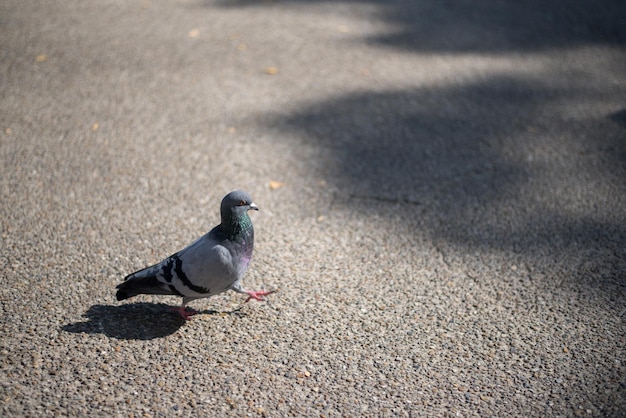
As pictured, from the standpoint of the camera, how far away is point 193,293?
3.06m

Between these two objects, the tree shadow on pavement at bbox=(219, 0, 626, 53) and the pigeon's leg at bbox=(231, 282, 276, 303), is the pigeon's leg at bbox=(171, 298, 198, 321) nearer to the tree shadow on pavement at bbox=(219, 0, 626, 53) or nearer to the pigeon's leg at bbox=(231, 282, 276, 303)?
the pigeon's leg at bbox=(231, 282, 276, 303)

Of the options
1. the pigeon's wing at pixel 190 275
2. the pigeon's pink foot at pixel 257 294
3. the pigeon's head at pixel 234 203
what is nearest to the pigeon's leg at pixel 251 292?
the pigeon's pink foot at pixel 257 294

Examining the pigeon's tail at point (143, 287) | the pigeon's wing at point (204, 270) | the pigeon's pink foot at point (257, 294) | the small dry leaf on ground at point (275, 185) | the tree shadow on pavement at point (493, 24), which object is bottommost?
the pigeon's pink foot at point (257, 294)

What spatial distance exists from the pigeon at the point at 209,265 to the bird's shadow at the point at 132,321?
172 mm

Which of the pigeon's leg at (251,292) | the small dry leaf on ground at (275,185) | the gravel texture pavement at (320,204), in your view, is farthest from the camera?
the small dry leaf on ground at (275,185)

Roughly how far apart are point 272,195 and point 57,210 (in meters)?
1.56

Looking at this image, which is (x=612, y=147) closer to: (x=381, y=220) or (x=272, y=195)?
(x=381, y=220)

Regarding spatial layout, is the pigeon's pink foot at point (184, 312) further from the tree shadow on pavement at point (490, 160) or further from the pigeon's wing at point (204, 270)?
the tree shadow on pavement at point (490, 160)

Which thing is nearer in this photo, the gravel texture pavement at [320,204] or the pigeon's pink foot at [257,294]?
the gravel texture pavement at [320,204]

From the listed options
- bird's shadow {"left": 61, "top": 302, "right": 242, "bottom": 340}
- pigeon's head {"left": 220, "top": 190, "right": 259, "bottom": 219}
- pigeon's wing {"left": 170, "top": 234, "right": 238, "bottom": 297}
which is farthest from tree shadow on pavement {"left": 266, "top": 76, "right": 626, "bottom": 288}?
bird's shadow {"left": 61, "top": 302, "right": 242, "bottom": 340}

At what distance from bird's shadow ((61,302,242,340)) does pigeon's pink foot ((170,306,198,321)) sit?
22mm

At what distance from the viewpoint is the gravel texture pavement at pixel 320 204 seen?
2926mm

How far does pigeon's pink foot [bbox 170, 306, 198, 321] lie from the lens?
3240 mm

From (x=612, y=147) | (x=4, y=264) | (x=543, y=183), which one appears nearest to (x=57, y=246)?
(x=4, y=264)
